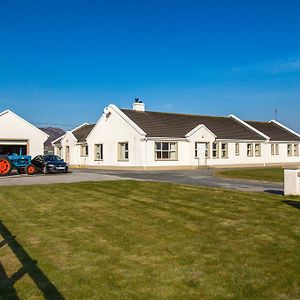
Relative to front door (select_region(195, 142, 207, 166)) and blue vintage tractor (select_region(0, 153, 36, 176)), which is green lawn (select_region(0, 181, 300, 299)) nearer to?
blue vintage tractor (select_region(0, 153, 36, 176))

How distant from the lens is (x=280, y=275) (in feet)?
19.3

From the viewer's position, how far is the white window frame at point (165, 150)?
114ft

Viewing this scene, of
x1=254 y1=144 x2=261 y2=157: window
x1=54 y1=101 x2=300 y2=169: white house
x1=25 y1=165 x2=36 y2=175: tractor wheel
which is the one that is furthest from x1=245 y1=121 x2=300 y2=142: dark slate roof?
x1=25 y1=165 x2=36 y2=175: tractor wheel

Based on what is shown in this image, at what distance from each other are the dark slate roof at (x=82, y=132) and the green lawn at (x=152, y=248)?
103ft

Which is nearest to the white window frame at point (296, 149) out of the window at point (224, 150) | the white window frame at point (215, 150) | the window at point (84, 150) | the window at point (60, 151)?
the window at point (224, 150)

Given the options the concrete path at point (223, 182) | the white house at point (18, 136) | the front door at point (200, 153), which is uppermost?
the white house at point (18, 136)

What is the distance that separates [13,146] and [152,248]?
31788 mm

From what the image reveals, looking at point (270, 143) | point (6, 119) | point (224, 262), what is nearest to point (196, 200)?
point (224, 262)

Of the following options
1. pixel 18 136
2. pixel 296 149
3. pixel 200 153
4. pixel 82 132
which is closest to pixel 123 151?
pixel 200 153

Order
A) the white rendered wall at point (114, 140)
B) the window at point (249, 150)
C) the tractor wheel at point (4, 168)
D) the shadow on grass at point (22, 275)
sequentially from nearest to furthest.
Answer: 1. the shadow on grass at point (22, 275)
2. the tractor wheel at point (4, 168)
3. the white rendered wall at point (114, 140)
4. the window at point (249, 150)

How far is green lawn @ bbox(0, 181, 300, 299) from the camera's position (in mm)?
5379

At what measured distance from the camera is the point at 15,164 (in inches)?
1094

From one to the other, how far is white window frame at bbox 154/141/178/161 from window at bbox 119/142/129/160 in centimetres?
293

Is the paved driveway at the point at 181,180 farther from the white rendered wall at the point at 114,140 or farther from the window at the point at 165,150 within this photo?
the window at the point at 165,150
